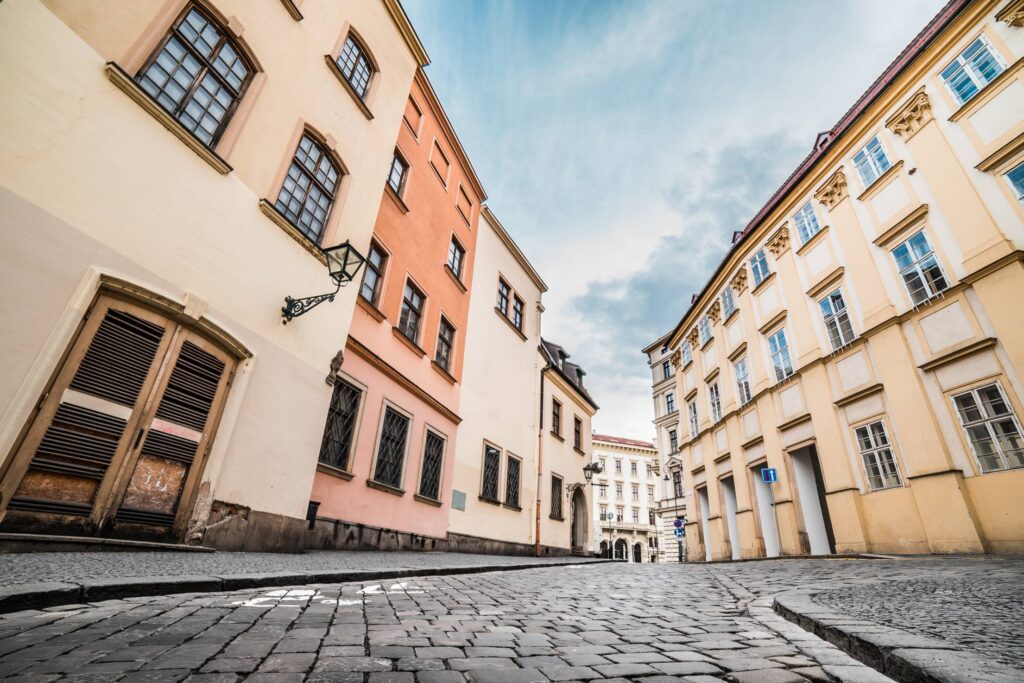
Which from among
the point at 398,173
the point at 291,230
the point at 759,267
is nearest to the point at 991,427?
the point at 759,267

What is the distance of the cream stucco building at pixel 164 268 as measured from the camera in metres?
4.86

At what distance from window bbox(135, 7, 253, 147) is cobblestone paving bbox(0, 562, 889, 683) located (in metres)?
6.21

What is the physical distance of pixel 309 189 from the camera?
8914mm

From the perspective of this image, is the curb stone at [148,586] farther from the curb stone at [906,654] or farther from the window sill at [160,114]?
the window sill at [160,114]

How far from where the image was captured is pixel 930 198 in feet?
37.6

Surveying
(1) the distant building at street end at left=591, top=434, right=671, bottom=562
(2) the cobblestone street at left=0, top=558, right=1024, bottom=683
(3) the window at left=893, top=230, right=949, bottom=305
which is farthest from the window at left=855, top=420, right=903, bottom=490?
(1) the distant building at street end at left=591, top=434, right=671, bottom=562

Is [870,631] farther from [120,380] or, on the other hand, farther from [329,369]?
[329,369]

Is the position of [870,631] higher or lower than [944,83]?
lower

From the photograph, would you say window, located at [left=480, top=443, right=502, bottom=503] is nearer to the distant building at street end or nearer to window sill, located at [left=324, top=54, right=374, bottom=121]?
window sill, located at [left=324, top=54, right=374, bottom=121]

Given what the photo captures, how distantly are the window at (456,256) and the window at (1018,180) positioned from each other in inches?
526

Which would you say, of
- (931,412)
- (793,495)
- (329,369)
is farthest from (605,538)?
(329,369)

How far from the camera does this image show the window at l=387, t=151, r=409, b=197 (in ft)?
41.2

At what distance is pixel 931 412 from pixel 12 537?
1533cm

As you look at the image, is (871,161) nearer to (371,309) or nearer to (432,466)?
(371,309)
